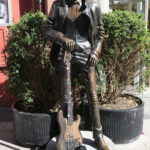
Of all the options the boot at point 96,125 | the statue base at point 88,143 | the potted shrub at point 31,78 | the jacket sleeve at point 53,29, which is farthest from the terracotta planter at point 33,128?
the jacket sleeve at point 53,29

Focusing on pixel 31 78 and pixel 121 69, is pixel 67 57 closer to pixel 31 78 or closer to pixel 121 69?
pixel 31 78

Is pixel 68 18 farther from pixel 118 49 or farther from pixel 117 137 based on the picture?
pixel 117 137

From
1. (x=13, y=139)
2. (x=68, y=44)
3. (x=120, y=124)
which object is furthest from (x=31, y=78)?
(x=120, y=124)

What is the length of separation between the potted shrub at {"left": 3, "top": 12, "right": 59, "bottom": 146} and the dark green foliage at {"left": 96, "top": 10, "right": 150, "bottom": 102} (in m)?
0.93

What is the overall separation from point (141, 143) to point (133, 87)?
1.08m

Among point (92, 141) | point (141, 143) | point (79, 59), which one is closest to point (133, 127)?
point (141, 143)

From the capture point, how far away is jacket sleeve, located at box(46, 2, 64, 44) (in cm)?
293

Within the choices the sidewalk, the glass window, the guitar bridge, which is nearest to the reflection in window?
the glass window

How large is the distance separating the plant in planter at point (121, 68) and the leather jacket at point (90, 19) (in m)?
0.67

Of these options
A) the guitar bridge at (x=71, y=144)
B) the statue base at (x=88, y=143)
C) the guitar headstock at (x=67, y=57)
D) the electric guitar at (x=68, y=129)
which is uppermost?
the guitar headstock at (x=67, y=57)

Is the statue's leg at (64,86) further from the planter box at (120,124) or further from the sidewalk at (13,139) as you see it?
→ the sidewalk at (13,139)

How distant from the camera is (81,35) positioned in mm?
3100

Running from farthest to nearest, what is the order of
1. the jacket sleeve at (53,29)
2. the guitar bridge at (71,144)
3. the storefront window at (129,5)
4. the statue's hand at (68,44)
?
the storefront window at (129,5)
the guitar bridge at (71,144)
the jacket sleeve at (53,29)
the statue's hand at (68,44)

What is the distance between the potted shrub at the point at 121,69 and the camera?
12.4 feet
